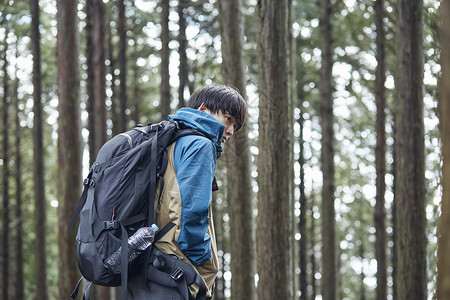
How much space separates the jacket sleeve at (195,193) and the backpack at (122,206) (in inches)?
4.0

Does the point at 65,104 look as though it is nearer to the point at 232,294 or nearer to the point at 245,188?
the point at 245,188

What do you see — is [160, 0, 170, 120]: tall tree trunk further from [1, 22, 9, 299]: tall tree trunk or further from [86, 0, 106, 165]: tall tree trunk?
[1, 22, 9, 299]: tall tree trunk

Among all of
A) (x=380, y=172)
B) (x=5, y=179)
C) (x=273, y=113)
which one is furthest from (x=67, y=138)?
(x=5, y=179)

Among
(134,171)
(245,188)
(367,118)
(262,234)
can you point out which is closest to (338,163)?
(367,118)

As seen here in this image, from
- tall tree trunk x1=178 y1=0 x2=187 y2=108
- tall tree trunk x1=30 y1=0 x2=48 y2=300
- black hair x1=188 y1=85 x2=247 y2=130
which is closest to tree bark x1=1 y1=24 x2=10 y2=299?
tall tree trunk x1=30 y1=0 x2=48 y2=300

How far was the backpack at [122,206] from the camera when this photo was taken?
326 centimetres

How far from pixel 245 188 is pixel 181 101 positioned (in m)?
6.41

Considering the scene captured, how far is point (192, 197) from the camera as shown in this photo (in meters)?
3.30

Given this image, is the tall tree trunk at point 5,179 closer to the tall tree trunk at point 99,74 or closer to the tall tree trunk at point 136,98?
the tall tree trunk at point 136,98

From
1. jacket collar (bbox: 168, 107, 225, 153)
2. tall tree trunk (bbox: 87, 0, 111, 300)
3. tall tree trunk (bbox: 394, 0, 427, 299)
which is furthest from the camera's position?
tall tree trunk (bbox: 87, 0, 111, 300)

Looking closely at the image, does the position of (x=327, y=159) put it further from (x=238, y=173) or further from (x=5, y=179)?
(x=5, y=179)

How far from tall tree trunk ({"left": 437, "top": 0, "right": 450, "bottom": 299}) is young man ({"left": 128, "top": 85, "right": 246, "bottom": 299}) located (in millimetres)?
1756

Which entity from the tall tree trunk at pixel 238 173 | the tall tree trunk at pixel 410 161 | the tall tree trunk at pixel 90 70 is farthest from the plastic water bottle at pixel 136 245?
the tall tree trunk at pixel 90 70

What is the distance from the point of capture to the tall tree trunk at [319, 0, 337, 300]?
13.4m
